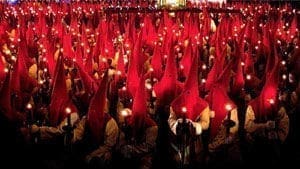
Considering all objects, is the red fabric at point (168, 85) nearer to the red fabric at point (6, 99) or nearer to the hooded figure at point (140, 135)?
the hooded figure at point (140, 135)

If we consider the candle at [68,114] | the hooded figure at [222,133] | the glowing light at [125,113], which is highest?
the candle at [68,114]

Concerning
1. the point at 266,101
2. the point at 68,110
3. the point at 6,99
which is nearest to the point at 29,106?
the point at 6,99

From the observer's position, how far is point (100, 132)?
515cm

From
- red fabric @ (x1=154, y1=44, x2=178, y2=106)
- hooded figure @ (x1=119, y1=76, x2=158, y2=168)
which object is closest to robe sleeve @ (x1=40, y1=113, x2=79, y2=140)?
hooded figure @ (x1=119, y1=76, x2=158, y2=168)

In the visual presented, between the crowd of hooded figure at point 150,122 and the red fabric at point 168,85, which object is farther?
the red fabric at point 168,85

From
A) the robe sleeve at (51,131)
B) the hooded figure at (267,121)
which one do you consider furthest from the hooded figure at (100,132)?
the hooded figure at (267,121)

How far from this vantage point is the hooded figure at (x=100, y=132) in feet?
16.5

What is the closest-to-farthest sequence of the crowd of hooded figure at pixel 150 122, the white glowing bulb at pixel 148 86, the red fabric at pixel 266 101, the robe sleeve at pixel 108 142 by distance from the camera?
1. the robe sleeve at pixel 108 142
2. the crowd of hooded figure at pixel 150 122
3. the red fabric at pixel 266 101
4. the white glowing bulb at pixel 148 86

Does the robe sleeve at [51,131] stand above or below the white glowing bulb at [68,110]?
below

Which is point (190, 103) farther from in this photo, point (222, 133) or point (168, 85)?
point (168, 85)

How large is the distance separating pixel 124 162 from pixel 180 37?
662 centimetres

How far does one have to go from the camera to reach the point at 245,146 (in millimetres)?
5797

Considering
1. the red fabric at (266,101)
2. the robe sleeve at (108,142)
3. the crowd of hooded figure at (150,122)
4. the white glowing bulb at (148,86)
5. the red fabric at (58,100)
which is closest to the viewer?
the robe sleeve at (108,142)

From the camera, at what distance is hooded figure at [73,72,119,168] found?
5.04m
